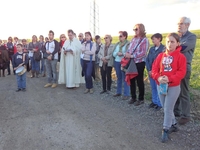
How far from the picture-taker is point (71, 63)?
9.30 m

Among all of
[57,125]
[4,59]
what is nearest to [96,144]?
[57,125]

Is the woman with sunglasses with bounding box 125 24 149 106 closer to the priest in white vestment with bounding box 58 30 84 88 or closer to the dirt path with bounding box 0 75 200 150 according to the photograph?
the dirt path with bounding box 0 75 200 150

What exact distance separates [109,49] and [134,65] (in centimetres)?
165

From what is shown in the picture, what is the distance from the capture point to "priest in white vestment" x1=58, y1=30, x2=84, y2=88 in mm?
9156

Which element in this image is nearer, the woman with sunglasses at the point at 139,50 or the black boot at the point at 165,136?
the black boot at the point at 165,136

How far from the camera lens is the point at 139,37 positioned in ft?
21.2

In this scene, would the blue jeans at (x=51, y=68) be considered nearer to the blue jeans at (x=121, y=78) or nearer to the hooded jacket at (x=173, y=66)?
the blue jeans at (x=121, y=78)

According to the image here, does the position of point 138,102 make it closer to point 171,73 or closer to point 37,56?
point 171,73

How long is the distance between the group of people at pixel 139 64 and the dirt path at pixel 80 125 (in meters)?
0.41

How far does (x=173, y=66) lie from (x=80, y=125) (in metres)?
2.46

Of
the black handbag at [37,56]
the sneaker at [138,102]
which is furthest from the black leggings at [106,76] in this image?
the black handbag at [37,56]

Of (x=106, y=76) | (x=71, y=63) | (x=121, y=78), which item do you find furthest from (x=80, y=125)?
(x=71, y=63)

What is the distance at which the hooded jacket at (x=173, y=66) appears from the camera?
4.27 meters

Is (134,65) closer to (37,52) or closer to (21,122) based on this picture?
(21,122)
